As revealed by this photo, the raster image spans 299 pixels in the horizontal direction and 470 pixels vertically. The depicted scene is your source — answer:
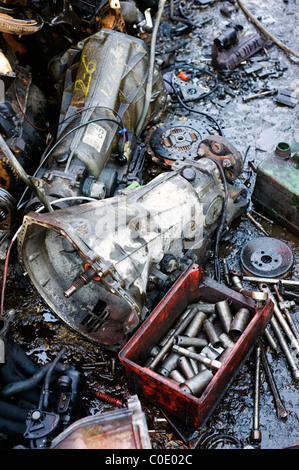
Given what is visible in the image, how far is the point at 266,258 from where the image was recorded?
4.29 m

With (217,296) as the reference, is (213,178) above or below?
above

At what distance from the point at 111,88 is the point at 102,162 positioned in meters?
0.83

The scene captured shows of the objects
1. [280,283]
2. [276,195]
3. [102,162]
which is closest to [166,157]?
[102,162]

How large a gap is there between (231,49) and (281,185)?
290cm

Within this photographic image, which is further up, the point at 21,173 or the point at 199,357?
the point at 21,173

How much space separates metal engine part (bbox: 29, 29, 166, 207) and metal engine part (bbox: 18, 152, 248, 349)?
0.54 meters

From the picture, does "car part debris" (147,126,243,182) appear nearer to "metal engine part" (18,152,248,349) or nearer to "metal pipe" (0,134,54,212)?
"metal engine part" (18,152,248,349)

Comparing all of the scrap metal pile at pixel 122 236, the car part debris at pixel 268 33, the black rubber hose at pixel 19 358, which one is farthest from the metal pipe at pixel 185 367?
the car part debris at pixel 268 33

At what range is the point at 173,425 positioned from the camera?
331 cm

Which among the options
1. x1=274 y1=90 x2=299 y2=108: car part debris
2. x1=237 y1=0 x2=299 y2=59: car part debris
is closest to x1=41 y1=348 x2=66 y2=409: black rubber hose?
x1=274 y1=90 x2=299 y2=108: car part debris

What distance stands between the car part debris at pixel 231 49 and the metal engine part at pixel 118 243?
2.64 meters

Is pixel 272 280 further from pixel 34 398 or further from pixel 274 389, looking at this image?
pixel 34 398

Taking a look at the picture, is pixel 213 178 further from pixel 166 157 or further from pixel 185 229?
pixel 166 157

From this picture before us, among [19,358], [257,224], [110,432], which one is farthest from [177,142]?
[110,432]
